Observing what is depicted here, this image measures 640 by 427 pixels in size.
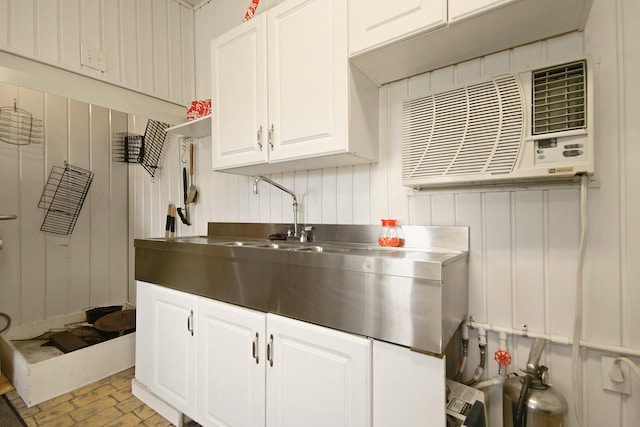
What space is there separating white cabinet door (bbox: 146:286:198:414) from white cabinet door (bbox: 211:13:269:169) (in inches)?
31.9

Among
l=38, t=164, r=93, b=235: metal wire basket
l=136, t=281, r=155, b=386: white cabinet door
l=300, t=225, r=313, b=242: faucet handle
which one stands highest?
l=38, t=164, r=93, b=235: metal wire basket

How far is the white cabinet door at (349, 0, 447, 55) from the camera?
3.45ft

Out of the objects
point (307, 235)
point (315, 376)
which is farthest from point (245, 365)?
point (307, 235)

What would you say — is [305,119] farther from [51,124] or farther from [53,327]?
[53,327]

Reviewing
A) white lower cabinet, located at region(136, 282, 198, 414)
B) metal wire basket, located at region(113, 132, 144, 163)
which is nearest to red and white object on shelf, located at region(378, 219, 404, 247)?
white lower cabinet, located at region(136, 282, 198, 414)

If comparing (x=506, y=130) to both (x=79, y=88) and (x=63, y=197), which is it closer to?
(x=79, y=88)

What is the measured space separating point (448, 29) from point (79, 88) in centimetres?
201

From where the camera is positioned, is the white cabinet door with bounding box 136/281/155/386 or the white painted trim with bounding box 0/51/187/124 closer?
the white painted trim with bounding box 0/51/187/124

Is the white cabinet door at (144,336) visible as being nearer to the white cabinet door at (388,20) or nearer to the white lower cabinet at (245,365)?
the white lower cabinet at (245,365)

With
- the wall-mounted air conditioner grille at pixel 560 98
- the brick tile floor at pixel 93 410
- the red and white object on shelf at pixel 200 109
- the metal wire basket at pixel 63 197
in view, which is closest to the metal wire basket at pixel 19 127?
the metal wire basket at pixel 63 197

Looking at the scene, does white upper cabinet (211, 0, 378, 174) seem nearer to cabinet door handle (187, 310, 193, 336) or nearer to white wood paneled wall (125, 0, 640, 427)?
white wood paneled wall (125, 0, 640, 427)

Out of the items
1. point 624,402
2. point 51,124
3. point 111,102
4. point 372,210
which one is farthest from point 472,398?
point 51,124

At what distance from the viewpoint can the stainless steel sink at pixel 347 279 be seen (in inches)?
35.4

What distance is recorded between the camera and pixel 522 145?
1.03 m
